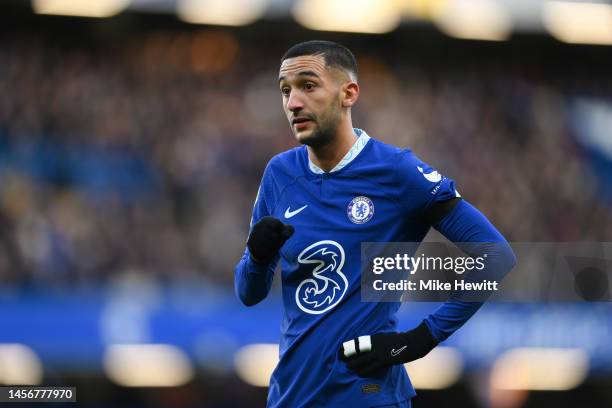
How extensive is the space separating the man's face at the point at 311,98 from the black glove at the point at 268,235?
1.34 feet

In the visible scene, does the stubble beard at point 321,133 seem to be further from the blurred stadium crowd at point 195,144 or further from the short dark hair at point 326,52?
the blurred stadium crowd at point 195,144

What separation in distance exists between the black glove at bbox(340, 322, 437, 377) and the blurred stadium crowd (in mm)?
7425

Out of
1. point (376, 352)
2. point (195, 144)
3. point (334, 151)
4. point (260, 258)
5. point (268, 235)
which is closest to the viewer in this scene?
point (376, 352)

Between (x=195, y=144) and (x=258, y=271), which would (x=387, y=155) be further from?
(x=195, y=144)

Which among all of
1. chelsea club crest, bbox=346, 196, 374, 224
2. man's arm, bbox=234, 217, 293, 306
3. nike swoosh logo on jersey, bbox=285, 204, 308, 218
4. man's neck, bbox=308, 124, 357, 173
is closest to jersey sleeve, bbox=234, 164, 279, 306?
man's arm, bbox=234, 217, 293, 306

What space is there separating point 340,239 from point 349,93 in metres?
0.67

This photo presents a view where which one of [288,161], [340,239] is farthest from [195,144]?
[340,239]

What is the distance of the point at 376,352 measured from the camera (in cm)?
347

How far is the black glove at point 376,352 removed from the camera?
347 centimetres

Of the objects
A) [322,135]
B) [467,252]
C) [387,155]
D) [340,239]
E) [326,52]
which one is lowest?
[467,252]

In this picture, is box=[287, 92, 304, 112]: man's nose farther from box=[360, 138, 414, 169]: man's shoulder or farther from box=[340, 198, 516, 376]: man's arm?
box=[340, 198, 516, 376]: man's arm

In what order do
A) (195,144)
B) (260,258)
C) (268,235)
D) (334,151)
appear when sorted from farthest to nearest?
(195,144), (334,151), (260,258), (268,235)

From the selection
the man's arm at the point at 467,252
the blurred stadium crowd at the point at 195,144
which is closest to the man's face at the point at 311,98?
the man's arm at the point at 467,252

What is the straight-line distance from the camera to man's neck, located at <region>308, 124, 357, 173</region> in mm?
3846
